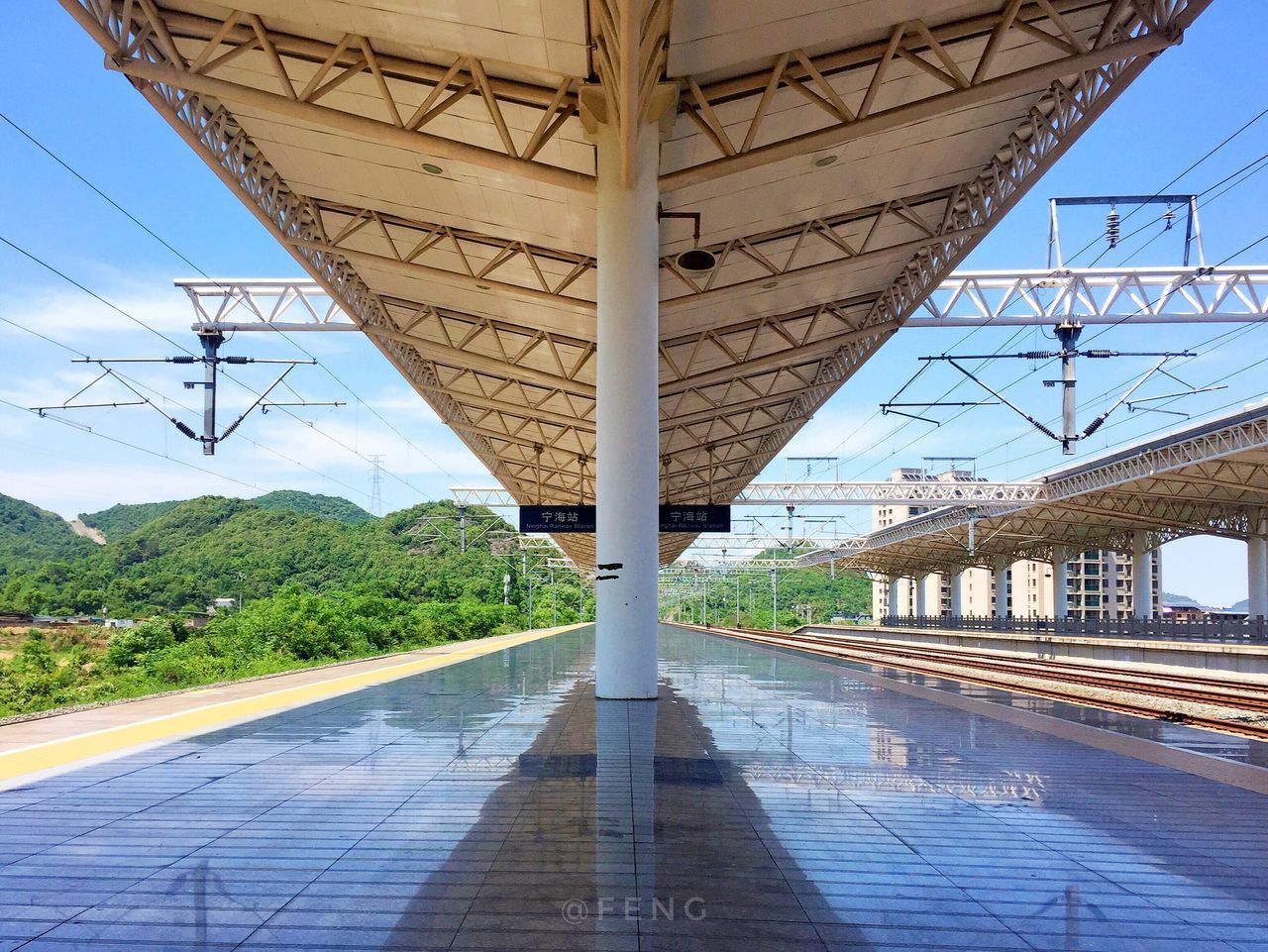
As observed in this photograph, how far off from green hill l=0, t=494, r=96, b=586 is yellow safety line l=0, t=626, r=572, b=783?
4308 centimetres

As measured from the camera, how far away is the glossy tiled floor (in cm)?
385

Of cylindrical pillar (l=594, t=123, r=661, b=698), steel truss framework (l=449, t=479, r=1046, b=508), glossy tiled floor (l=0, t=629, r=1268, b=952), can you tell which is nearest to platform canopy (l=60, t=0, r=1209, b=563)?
cylindrical pillar (l=594, t=123, r=661, b=698)

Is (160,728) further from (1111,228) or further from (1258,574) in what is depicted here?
(1258,574)

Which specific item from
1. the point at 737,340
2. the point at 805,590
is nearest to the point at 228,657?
the point at 737,340

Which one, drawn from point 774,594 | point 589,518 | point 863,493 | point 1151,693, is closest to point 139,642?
point 589,518

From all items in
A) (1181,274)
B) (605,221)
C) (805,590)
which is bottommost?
(805,590)

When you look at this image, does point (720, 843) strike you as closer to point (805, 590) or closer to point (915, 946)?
point (915, 946)

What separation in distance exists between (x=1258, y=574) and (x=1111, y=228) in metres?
32.5

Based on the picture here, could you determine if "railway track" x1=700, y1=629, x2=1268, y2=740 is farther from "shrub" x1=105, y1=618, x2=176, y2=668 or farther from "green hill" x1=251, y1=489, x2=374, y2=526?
"green hill" x1=251, y1=489, x2=374, y2=526

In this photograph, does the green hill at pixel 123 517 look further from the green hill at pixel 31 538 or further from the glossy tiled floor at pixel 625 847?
the glossy tiled floor at pixel 625 847

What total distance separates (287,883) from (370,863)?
42cm

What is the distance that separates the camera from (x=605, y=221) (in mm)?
11844

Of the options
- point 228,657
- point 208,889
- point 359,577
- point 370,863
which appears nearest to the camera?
point 208,889

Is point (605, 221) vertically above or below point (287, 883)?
above
